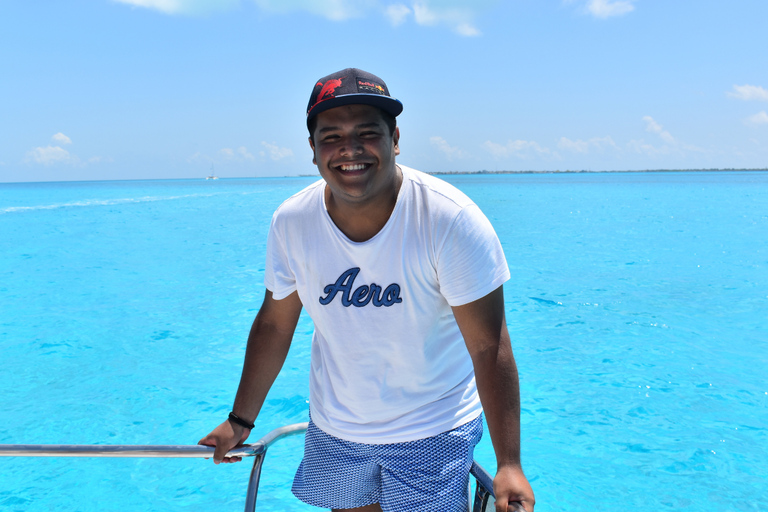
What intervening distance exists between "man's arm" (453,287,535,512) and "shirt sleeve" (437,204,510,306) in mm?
42

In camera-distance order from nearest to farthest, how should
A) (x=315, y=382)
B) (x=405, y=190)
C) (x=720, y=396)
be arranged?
(x=405, y=190) → (x=315, y=382) → (x=720, y=396)

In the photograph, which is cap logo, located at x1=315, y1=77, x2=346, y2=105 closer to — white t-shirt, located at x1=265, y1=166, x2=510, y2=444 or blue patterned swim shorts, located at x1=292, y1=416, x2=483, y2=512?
white t-shirt, located at x1=265, y1=166, x2=510, y2=444

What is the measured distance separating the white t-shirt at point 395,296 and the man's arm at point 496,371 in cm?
5

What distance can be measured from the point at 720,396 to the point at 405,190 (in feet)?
17.2

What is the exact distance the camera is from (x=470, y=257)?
1.30 metres

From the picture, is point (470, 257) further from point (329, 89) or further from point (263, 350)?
point (263, 350)

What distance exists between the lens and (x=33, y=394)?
5742mm

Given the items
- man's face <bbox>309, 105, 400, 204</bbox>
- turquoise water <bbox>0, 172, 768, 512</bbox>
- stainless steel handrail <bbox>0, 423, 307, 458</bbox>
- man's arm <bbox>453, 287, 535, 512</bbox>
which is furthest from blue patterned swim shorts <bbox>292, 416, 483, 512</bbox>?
turquoise water <bbox>0, 172, 768, 512</bbox>

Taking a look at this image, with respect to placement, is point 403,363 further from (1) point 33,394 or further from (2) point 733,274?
(2) point 733,274

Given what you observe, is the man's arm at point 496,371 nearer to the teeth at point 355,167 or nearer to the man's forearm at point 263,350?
the teeth at point 355,167

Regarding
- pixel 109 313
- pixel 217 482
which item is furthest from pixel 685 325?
pixel 109 313

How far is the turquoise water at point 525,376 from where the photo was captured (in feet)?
13.6

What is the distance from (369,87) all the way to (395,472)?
1.01 meters

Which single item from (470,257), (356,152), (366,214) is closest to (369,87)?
(356,152)
